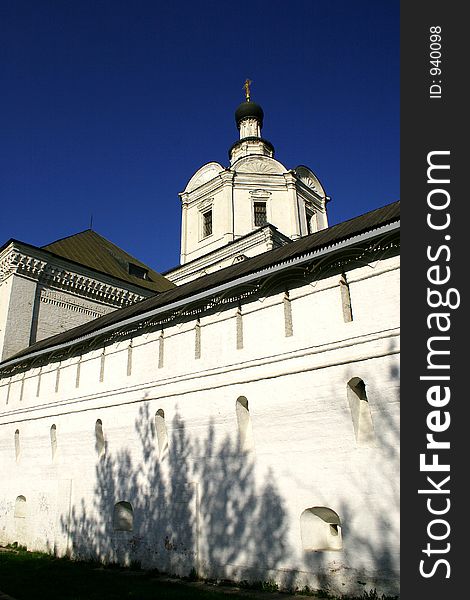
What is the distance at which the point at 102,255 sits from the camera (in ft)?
70.8

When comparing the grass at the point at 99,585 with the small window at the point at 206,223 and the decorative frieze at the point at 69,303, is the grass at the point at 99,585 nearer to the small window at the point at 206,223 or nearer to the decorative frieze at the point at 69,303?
the decorative frieze at the point at 69,303

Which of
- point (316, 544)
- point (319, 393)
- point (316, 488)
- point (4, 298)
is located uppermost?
point (4, 298)

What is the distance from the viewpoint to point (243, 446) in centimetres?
858

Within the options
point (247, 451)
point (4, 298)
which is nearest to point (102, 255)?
point (4, 298)

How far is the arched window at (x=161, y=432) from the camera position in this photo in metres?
10.0

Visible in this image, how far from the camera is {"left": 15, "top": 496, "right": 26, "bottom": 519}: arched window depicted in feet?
43.4

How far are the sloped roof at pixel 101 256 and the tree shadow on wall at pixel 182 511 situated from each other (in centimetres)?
1036

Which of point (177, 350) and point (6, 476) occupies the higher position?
point (177, 350)

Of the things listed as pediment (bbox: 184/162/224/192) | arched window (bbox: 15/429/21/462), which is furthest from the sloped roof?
arched window (bbox: 15/429/21/462)

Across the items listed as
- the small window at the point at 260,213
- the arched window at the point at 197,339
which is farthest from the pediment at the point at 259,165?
the arched window at the point at 197,339

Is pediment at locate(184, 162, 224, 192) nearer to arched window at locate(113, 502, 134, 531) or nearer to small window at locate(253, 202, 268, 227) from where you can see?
small window at locate(253, 202, 268, 227)

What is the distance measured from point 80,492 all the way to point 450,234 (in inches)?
397

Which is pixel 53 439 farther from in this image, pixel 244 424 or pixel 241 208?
pixel 241 208

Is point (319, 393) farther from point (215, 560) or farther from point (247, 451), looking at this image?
point (215, 560)
